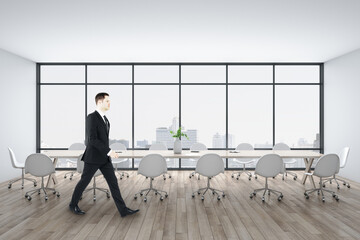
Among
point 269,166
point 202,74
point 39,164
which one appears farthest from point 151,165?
point 202,74

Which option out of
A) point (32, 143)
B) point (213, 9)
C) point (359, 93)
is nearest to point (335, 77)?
point (359, 93)

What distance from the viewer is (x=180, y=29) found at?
5.14 m

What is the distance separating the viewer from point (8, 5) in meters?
4.11

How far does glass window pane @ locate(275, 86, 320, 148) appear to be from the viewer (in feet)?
26.4

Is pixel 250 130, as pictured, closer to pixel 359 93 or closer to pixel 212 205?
pixel 359 93

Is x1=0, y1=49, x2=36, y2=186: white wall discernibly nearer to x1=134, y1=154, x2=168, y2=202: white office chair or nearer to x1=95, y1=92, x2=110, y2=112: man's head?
x1=134, y1=154, x2=168, y2=202: white office chair

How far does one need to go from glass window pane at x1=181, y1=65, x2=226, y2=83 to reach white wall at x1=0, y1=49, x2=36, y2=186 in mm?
4255

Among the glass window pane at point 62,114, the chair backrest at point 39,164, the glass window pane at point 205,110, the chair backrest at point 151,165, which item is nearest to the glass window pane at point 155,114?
the glass window pane at point 205,110

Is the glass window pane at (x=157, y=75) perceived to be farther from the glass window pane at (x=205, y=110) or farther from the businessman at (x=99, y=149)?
the businessman at (x=99, y=149)

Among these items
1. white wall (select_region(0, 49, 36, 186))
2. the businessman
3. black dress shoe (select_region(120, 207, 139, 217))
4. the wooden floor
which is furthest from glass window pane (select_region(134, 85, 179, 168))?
the businessman

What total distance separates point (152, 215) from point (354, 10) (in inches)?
172

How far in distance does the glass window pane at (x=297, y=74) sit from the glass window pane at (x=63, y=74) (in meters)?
5.70

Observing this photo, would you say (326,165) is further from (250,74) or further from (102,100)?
(250,74)

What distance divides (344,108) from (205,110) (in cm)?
360
